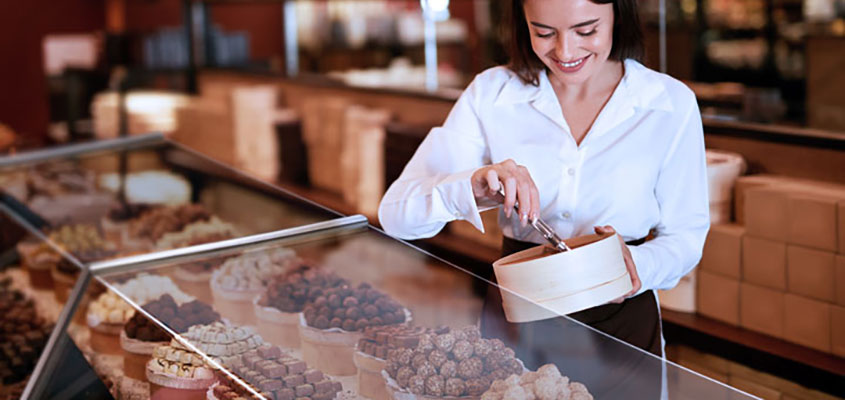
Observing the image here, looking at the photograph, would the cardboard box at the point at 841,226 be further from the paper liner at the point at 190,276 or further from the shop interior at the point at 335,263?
the paper liner at the point at 190,276

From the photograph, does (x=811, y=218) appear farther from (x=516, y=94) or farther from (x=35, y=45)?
(x=35, y=45)

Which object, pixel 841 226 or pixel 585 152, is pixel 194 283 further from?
pixel 841 226

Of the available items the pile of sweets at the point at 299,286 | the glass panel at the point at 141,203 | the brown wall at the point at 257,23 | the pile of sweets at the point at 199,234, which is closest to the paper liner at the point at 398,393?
the pile of sweets at the point at 299,286

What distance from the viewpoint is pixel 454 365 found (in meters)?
1.13

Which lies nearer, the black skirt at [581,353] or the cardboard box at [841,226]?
the black skirt at [581,353]

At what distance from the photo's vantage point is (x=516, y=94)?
4.61 ft

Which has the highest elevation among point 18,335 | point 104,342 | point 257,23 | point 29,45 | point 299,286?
point 257,23

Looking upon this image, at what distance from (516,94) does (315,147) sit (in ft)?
10.1

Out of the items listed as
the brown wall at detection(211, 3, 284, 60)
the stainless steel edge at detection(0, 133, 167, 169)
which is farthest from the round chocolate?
the brown wall at detection(211, 3, 284, 60)

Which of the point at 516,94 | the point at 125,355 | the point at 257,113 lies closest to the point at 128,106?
the point at 257,113

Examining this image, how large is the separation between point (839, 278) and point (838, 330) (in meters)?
0.12

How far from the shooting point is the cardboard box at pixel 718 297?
2252mm

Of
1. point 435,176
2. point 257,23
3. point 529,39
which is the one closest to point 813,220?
point 529,39

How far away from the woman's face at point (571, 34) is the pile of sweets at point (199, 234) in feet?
3.43
